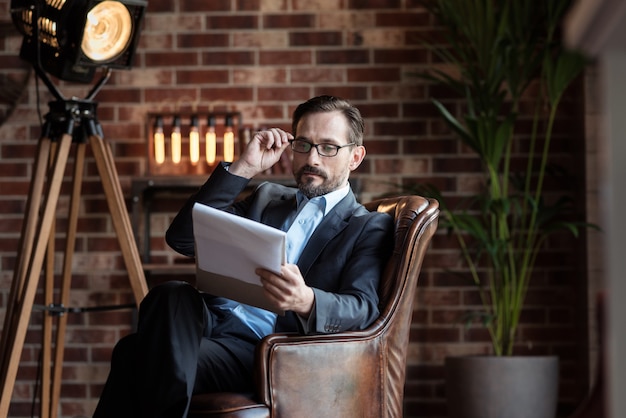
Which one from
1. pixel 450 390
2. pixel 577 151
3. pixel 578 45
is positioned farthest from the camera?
pixel 577 151

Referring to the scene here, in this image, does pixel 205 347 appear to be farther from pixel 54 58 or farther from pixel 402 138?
pixel 402 138

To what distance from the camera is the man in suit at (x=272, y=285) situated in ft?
6.77

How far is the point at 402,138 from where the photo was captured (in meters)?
3.96

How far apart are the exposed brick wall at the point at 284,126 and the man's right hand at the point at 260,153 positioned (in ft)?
4.65

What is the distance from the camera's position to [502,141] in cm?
362

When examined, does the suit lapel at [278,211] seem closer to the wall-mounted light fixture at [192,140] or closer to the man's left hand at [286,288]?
the man's left hand at [286,288]

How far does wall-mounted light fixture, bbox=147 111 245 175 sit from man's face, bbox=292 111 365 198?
1347 mm

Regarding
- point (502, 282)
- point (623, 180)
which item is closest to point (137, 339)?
point (623, 180)

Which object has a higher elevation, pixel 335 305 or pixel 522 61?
pixel 522 61

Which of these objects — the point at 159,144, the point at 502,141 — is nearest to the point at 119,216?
the point at 159,144

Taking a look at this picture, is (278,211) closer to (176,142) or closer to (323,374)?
(323,374)

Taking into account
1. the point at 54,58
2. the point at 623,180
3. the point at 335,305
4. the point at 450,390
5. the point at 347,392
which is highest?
the point at 54,58

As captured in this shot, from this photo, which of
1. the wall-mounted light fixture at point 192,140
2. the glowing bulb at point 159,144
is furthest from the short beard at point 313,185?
the glowing bulb at point 159,144

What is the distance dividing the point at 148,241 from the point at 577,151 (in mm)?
1851
